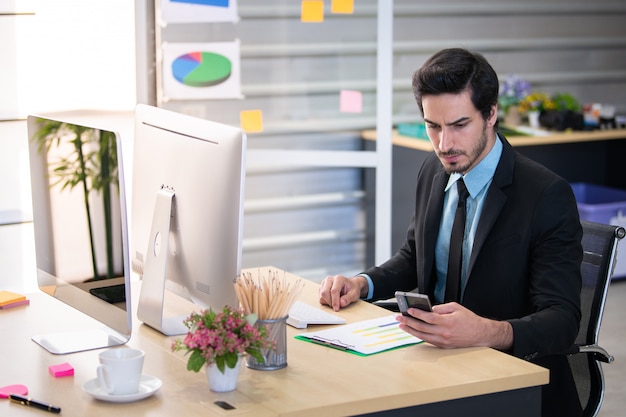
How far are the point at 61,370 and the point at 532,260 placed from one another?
1.20m

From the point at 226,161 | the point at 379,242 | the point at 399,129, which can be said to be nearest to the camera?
the point at 226,161

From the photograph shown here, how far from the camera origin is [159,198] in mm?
2498

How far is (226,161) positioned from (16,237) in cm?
287

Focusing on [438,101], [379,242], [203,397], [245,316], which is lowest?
[379,242]

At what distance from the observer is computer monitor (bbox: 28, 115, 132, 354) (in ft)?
7.41

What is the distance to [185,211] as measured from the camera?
95.9 inches

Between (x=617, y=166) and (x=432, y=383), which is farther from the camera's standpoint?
(x=617, y=166)

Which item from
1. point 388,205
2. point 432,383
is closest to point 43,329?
point 432,383

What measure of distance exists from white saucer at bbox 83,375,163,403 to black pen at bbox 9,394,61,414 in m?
0.08

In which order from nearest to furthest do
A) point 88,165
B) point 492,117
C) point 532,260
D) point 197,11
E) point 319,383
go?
point 319,383, point 88,165, point 532,260, point 492,117, point 197,11

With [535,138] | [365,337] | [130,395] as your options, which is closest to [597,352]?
[365,337]

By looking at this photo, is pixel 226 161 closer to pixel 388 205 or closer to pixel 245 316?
pixel 245 316

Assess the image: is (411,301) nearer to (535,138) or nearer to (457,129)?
(457,129)

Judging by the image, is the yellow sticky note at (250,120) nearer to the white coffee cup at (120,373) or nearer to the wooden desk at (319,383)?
the wooden desk at (319,383)
